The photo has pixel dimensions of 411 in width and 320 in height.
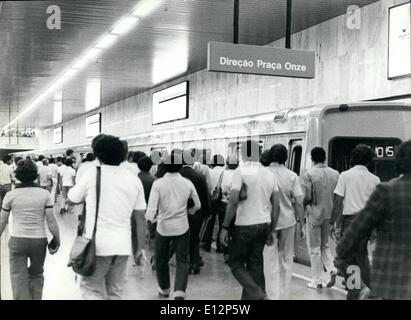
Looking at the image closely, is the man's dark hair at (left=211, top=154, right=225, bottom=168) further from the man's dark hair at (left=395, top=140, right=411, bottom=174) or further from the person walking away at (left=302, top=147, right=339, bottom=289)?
the man's dark hair at (left=395, top=140, right=411, bottom=174)

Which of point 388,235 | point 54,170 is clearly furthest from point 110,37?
point 388,235

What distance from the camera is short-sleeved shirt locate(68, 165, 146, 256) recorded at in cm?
443

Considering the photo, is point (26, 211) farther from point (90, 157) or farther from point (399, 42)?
point (399, 42)

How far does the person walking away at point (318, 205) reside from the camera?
23.1ft

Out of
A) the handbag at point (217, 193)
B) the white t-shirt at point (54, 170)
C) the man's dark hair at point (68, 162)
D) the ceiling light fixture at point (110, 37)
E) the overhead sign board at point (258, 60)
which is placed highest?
the ceiling light fixture at point (110, 37)

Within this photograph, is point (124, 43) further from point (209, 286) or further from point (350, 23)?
point (209, 286)

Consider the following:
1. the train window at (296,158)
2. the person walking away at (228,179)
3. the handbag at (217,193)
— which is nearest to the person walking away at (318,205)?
the person walking away at (228,179)

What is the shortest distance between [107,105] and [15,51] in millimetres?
8761

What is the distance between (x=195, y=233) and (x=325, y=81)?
18.0 ft

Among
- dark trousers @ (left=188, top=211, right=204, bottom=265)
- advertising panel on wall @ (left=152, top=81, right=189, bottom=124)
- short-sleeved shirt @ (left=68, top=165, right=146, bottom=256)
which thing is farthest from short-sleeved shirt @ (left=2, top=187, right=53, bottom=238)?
advertising panel on wall @ (left=152, top=81, right=189, bottom=124)

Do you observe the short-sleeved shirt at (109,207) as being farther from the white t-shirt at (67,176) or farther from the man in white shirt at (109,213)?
the white t-shirt at (67,176)

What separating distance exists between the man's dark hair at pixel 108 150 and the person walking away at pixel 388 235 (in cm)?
196
